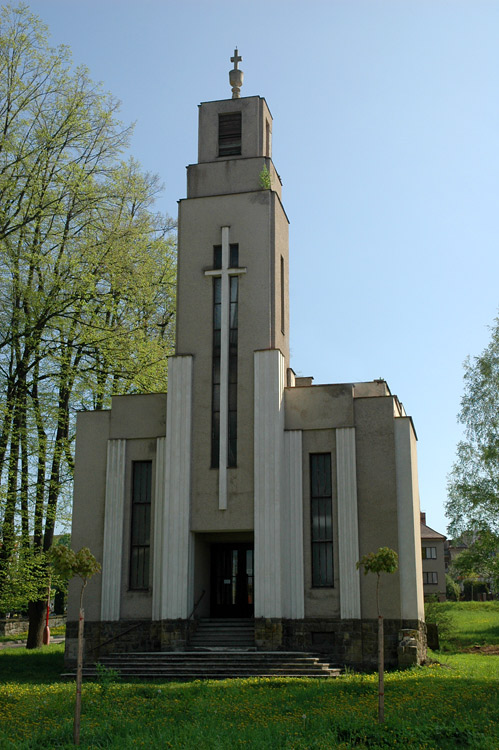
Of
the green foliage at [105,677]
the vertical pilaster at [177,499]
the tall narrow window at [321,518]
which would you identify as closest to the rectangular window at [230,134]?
the vertical pilaster at [177,499]

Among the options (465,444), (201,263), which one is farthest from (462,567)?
(201,263)

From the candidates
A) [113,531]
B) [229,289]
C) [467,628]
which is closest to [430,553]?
[467,628]

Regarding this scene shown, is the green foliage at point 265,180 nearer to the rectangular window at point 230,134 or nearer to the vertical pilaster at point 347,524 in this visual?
the rectangular window at point 230,134

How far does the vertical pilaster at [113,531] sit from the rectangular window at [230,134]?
9601 millimetres

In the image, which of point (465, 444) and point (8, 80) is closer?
point (8, 80)

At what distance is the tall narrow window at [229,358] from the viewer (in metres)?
23.0

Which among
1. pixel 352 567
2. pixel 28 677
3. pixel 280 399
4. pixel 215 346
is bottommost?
pixel 28 677

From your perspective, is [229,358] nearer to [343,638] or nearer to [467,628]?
[343,638]

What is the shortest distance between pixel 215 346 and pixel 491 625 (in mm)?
21983

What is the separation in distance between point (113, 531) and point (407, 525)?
26.6 feet

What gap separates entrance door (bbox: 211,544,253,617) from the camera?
77.5 feet

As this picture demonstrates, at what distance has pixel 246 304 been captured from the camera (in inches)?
935

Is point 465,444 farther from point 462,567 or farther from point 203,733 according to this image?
point 203,733

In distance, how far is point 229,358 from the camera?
929 inches
